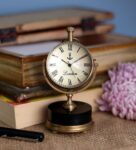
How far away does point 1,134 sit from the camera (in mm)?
744

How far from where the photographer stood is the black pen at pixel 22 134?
0.73 m

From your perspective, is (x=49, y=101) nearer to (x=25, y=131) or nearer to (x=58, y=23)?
(x=25, y=131)

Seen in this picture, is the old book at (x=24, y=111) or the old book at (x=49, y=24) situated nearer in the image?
the old book at (x=24, y=111)

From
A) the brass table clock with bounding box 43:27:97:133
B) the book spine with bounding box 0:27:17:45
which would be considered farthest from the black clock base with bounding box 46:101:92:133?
the book spine with bounding box 0:27:17:45

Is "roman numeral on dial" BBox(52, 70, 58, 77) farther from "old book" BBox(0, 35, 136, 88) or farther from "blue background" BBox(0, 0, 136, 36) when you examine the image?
"blue background" BBox(0, 0, 136, 36)

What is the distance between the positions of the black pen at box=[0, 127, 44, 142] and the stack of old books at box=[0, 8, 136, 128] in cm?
4

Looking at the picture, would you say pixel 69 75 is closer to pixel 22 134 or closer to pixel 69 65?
pixel 69 65

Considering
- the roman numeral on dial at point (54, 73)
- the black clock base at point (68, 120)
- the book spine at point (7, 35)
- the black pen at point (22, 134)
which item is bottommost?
the black pen at point (22, 134)

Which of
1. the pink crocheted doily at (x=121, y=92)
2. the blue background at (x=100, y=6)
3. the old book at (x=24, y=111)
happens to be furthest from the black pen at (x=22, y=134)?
the blue background at (x=100, y=6)

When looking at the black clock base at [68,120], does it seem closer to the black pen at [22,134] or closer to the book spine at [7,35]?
the black pen at [22,134]

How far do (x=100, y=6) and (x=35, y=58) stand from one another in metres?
0.41

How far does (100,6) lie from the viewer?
1.15 m

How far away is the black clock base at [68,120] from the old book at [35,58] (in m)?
0.07

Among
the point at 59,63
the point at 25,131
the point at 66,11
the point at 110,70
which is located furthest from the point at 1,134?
the point at 66,11
